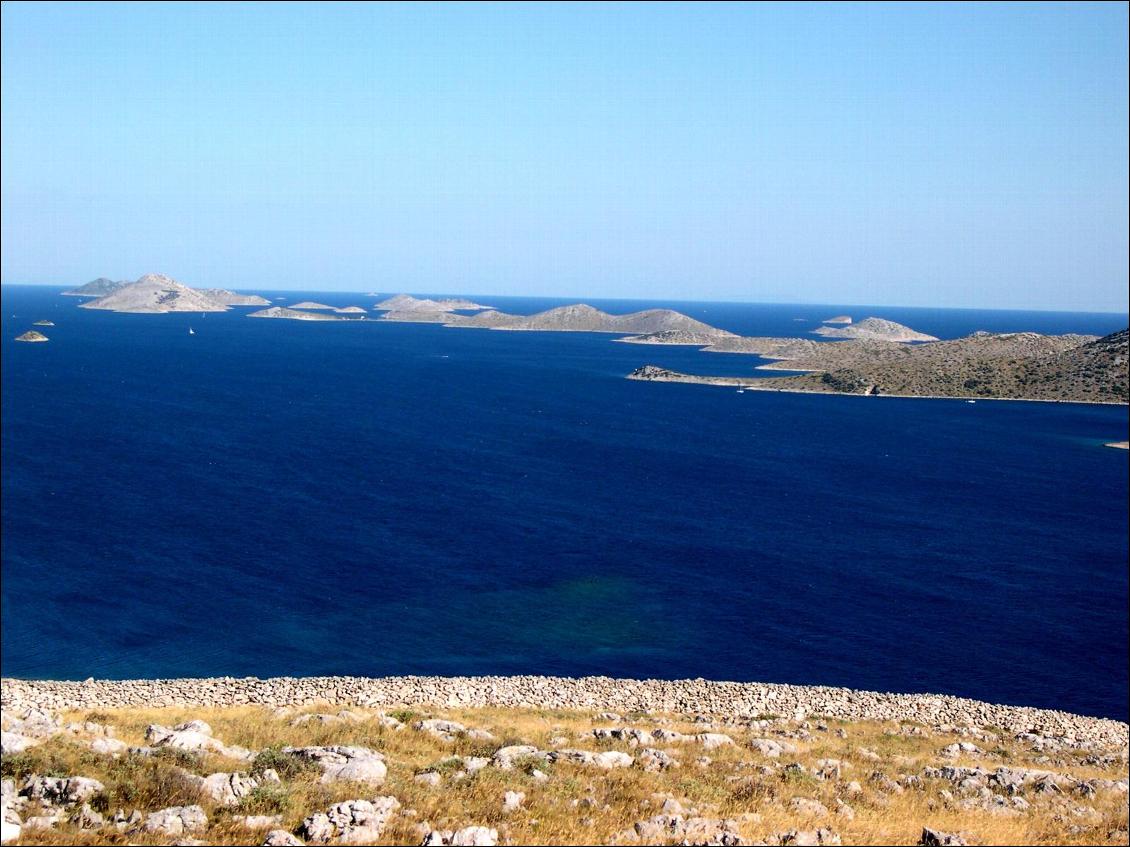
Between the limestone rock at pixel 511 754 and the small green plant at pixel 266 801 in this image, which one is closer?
Answer: the small green plant at pixel 266 801

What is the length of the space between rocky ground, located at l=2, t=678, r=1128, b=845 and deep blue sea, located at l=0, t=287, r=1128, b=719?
1423cm

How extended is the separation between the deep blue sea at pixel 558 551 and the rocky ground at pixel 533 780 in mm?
14232

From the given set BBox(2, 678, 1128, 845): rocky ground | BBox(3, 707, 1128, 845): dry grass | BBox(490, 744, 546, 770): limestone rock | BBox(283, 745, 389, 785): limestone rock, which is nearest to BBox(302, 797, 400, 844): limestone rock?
BBox(2, 678, 1128, 845): rocky ground

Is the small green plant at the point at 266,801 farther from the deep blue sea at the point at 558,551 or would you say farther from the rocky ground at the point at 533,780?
the deep blue sea at the point at 558,551

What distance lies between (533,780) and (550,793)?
104 cm

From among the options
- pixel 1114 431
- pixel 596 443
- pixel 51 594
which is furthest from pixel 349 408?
pixel 1114 431

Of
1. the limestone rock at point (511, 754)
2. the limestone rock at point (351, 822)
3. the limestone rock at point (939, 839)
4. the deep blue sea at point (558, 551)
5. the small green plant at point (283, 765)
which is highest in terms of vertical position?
the limestone rock at point (351, 822)

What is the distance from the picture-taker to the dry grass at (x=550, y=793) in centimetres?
1653

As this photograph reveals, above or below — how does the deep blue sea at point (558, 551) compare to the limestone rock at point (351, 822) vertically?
below

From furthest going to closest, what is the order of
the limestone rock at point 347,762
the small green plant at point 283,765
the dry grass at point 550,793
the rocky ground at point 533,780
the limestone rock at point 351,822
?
the limestone rock at point 347,762
the small green plant at point 283,765
the dry grass at point 550,793
the rocky ground at point 533,780
the limestone rock at point 351,822

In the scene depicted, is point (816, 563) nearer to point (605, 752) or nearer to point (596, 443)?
point (605, 752)

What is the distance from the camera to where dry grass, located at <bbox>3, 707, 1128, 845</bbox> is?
16531 mm

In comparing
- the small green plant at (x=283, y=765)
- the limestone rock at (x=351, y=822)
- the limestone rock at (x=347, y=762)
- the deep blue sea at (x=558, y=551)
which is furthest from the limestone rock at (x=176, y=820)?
the deep blue sea at (x=558, y=551)

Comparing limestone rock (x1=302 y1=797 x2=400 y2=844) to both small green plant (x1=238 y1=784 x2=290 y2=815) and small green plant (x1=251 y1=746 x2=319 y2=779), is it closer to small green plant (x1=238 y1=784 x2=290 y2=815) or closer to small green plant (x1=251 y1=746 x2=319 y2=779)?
small green plant (x1=238 y1=784 x2=290 y2=815)
